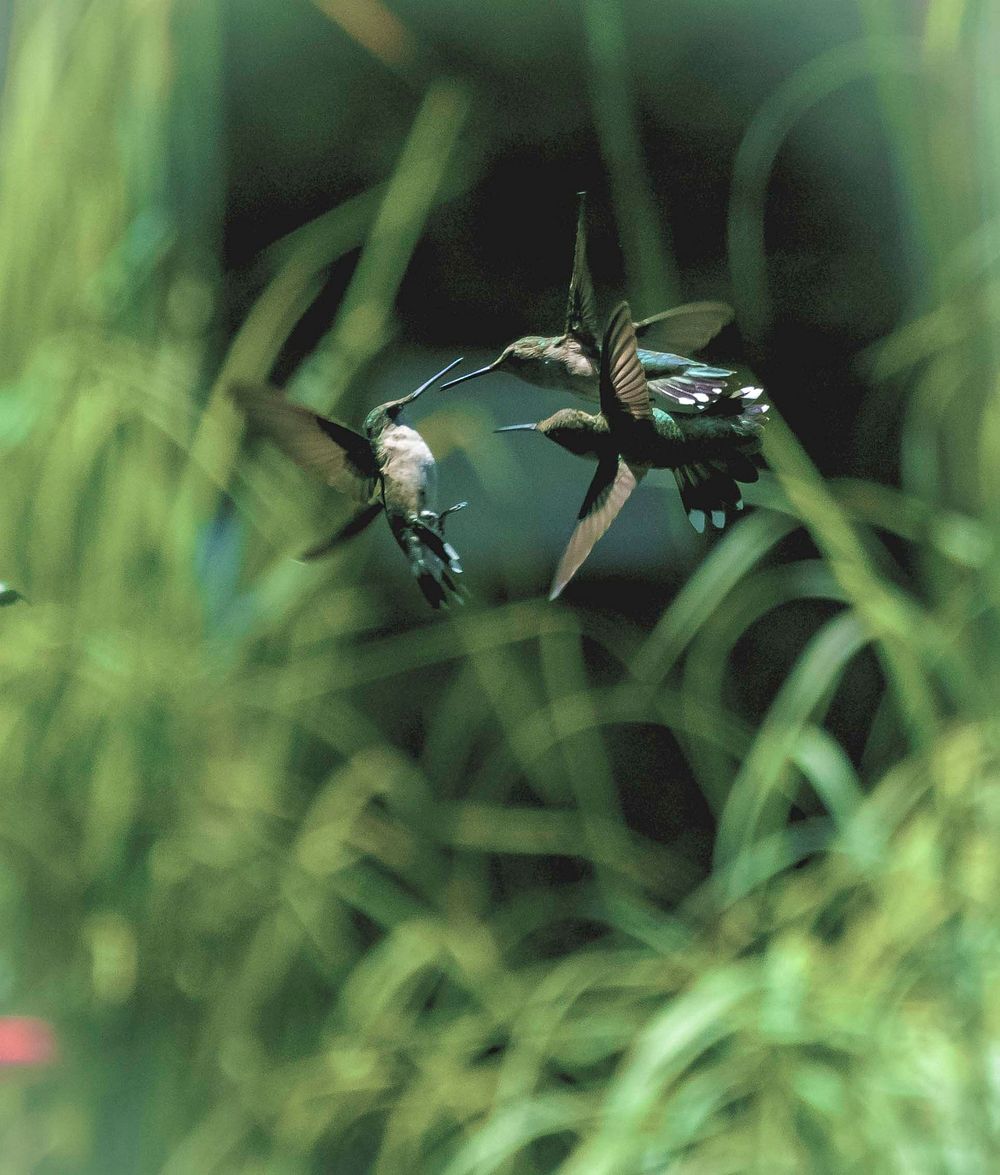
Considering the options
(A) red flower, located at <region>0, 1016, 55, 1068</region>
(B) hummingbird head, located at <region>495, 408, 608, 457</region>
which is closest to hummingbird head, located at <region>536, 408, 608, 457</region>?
(B) hummingbird head, located at <region>495, 408, 608, 457</region>

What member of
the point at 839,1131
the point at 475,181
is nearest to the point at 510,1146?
the point at 839,1131

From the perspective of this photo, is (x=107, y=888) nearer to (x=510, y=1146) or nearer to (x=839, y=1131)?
(x=510, y=1146)

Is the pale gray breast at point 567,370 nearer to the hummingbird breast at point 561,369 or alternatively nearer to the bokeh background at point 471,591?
the hummingbird breast at point 561,369

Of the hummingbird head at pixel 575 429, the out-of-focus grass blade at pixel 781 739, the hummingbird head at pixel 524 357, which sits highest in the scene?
the hummingbird head at pixel 524 357

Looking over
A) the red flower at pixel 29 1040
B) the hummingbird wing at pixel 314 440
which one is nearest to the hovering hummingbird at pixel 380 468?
the hummingbird wing at pixel 314 440

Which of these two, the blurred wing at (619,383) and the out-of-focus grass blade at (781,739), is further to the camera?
the out-of-focus grass blade at (781,739)

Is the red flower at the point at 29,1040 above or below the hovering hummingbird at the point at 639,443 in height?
below

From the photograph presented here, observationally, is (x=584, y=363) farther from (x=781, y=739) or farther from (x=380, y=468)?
(x=781, y=739)

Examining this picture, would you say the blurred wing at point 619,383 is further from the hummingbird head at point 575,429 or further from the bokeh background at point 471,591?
the bokeh background at point 471,591
